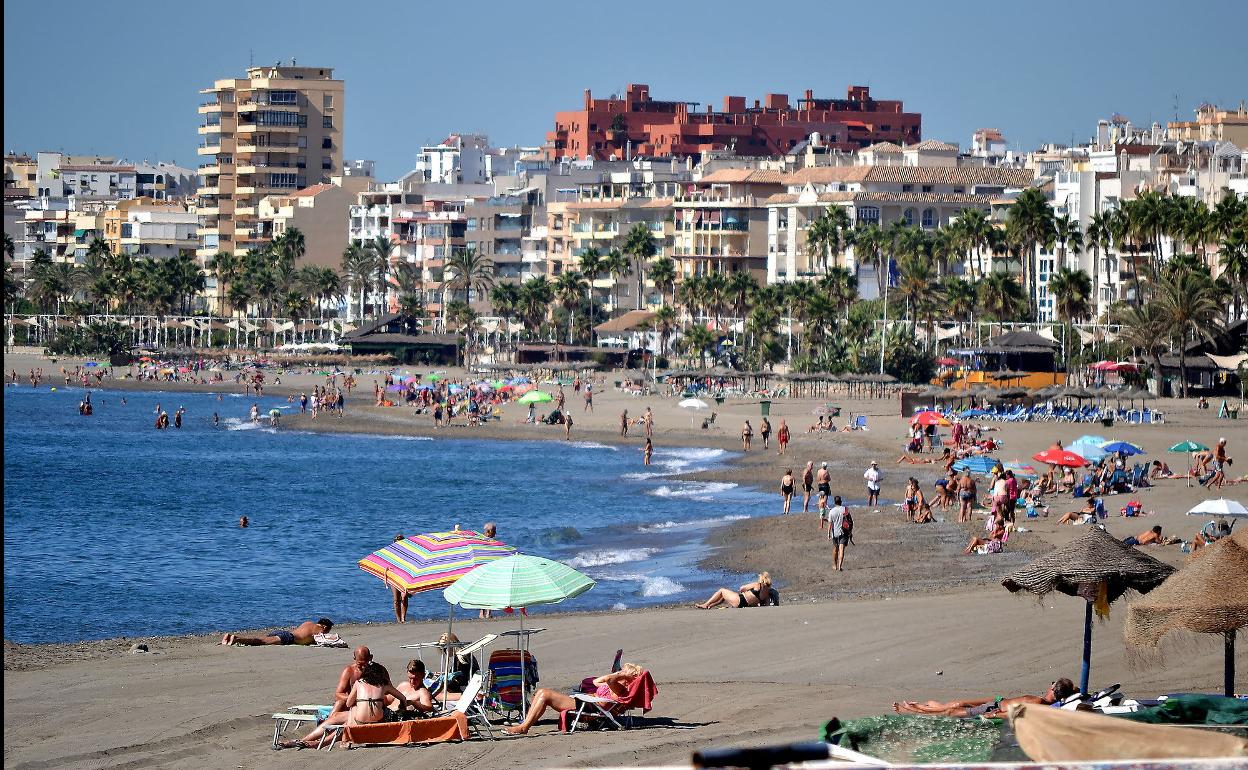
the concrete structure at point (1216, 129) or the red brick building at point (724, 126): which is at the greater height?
the red brick building at point (724, 126)

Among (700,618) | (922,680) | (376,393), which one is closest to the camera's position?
(922,680)

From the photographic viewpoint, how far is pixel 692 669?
52.5ft

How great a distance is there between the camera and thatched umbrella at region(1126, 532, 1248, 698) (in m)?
11.5

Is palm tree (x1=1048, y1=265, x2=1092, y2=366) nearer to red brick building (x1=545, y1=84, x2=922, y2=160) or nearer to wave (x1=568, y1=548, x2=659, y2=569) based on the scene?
wave (x1=568, y1=548, x2=659, y2=569)

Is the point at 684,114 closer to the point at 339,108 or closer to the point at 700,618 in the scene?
the point at 339,108

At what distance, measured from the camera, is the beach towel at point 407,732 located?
1285cm

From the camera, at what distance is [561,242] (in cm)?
11575

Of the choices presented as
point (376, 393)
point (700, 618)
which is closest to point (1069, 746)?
point (700, 618)

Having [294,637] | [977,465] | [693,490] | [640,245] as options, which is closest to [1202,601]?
[294,637]

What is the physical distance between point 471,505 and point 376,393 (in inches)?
1573

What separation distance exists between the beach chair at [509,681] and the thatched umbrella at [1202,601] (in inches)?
188

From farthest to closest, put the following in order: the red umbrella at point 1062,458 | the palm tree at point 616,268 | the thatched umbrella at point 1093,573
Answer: the palm tree at point 616,268 < the red umbrella at point 1062,458 < the thatched umbrella at point 1093,573

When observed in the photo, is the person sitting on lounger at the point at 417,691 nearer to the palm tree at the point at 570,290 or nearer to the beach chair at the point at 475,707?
the beach chair at the point at 475,707

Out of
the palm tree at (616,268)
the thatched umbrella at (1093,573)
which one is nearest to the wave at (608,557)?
the thatched umbrella at (1093,573)
